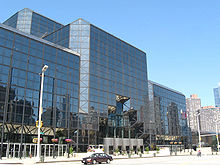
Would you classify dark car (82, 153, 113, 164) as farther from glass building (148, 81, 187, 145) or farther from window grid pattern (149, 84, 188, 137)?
window grid pattern (149, 84, 188, 137)

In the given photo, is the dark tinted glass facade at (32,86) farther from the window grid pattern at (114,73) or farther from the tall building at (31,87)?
the window grid pattern at (114,73)

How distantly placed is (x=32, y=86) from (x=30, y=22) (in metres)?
41.5

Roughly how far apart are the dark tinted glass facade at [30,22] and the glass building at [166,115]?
4575 centimetres

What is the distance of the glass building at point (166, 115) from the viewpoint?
90113 mm

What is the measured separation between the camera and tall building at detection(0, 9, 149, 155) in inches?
1970

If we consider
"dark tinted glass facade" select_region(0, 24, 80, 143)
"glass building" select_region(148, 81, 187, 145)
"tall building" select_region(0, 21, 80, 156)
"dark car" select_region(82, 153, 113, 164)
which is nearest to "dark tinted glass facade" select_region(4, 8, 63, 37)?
"tall building" select_region(0, 21, 80, 156)

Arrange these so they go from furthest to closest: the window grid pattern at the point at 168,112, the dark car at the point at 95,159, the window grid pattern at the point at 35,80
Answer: the window grid pattern at the point at 168,112 → the window grid pattern at the point at 35,80 → the dark car at the point at 95,159

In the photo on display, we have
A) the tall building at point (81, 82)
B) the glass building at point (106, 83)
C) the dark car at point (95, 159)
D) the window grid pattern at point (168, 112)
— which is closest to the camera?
the dark car at point (95, 159)

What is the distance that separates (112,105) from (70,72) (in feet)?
51.8

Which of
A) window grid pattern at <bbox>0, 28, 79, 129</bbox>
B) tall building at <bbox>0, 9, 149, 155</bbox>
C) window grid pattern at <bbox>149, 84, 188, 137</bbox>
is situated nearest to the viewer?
window grid pattern at <bbox>0, 28, 79, 129</bbox>

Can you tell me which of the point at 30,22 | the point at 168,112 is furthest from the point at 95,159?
the point at 168,112

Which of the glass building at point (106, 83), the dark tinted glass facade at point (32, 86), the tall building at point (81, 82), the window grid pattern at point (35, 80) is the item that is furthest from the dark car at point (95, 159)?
the glass building at point (106, 83)

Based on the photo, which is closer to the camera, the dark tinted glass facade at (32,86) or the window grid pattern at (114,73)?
the dark tinted glass facade at (32,86)

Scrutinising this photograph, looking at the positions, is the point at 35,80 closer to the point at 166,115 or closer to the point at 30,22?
the point at 30,22
